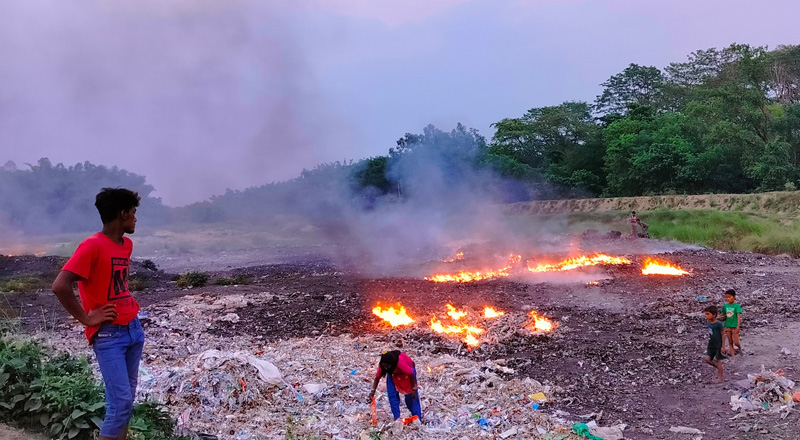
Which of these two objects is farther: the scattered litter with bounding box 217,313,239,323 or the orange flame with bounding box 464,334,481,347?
the scattered litter with bounding box 217,313,239,323

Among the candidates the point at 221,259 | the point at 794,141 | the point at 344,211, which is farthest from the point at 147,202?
the point at 794,141

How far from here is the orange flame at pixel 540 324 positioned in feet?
34.5

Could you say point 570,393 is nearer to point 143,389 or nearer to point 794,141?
point 143,389

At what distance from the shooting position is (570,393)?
744 cm

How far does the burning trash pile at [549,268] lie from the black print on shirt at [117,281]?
42.6 ft

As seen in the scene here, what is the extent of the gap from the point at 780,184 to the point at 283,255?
27024 millimetres

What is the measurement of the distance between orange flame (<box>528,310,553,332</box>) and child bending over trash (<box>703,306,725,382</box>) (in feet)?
10.4

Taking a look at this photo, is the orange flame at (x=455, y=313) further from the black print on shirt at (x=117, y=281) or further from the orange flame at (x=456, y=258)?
the orange flame at (x=456, y=258)

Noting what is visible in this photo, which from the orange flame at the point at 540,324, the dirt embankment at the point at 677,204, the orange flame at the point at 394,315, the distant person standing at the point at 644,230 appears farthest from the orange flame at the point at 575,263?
the dirt embankment at the point at 677,204

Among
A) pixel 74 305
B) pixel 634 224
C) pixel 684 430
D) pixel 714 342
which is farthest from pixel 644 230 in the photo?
pixel 74 305

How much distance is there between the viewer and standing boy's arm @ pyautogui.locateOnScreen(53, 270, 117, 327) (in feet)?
11.8

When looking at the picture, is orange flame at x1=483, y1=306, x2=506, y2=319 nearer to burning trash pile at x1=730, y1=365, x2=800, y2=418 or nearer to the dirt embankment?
burning trash pile at x1=730, y1=365, x2=800, y2=418

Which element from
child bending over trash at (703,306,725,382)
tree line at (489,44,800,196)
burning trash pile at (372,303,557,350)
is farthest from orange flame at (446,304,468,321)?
tree line at (489,44,800,196)

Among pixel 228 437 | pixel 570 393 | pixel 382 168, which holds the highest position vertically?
pixel 382 168
